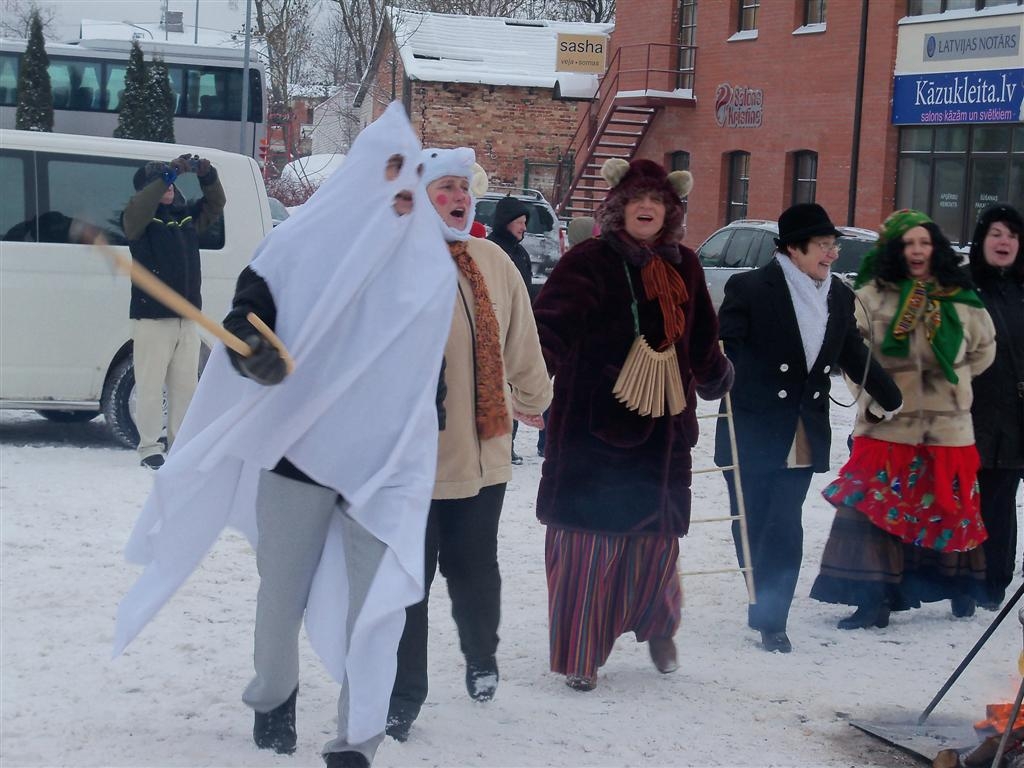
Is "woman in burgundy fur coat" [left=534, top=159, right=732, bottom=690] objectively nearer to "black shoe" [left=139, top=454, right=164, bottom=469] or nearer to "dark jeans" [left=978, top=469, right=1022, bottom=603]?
"dark jeans" [left=978, top=469, right=1022, bottom=603]

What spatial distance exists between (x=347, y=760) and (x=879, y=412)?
3160 millimetres

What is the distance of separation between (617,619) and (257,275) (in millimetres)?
2025

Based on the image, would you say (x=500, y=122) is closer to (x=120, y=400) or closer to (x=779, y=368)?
(x=120, y=400)

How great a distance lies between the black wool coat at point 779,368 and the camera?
5844 millimetres

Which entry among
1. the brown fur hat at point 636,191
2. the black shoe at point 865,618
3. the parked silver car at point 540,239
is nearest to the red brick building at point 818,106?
the parked silver car at point 540,239

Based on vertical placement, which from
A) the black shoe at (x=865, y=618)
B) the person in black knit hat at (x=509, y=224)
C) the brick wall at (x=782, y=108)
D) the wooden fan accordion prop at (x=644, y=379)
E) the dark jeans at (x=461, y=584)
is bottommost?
the black shoe at (x=865, y=618)

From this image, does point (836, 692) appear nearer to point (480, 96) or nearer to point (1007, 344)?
point (1007, 344)

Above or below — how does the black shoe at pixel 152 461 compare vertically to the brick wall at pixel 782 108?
below

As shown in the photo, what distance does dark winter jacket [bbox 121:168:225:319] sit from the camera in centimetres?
836

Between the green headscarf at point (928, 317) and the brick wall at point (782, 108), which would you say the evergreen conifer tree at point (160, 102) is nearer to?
the brick wall at point (782, 108)

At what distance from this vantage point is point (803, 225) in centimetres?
588

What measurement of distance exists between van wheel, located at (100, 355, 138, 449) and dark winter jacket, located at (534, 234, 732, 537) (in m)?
4.88

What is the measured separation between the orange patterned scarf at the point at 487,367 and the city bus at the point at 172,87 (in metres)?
32.2

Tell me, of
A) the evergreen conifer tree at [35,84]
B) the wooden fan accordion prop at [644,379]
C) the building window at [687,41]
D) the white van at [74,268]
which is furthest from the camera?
the evergreen conifer tree at [35,84]
